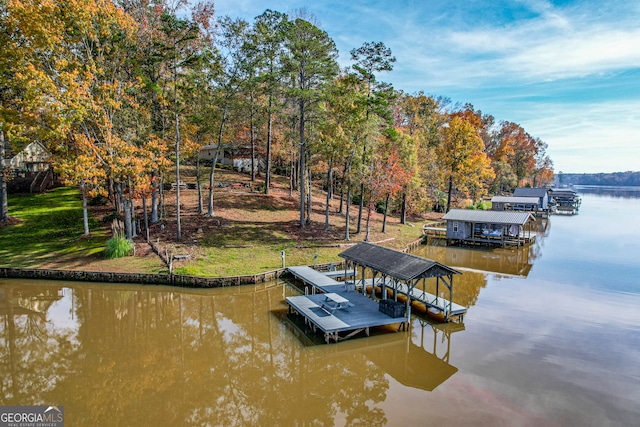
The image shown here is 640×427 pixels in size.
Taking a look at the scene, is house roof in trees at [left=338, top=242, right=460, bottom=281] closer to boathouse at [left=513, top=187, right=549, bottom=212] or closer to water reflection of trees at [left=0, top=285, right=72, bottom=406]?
water reflection of trees at [left=0, top=285, right=72, bottom=406]

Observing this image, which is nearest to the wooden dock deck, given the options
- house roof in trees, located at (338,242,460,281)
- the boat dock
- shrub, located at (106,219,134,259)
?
house roof in trees, located at (338,242,460,281)

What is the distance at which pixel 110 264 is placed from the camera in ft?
77.7

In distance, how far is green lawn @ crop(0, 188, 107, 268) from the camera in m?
24.6

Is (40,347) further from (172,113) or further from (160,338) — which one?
(172,113)

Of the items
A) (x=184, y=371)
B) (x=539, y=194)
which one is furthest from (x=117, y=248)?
(x=539, y=194)

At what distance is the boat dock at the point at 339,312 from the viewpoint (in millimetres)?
15732

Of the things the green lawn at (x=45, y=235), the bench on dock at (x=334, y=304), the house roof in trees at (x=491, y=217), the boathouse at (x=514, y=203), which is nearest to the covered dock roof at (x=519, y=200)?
the boathouse at (x=514, y=203)

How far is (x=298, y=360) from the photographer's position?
14.0 m

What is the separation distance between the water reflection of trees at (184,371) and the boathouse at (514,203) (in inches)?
1941

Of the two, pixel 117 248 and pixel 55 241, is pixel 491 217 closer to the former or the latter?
pixel 117 248

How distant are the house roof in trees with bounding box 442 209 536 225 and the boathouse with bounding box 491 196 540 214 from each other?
21.6 metres

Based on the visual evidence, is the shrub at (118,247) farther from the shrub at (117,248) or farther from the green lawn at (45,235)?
the green lawn at (45,235)

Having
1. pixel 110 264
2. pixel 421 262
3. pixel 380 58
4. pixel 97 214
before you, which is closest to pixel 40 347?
pixel 110 264

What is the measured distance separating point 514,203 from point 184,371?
57.9m
